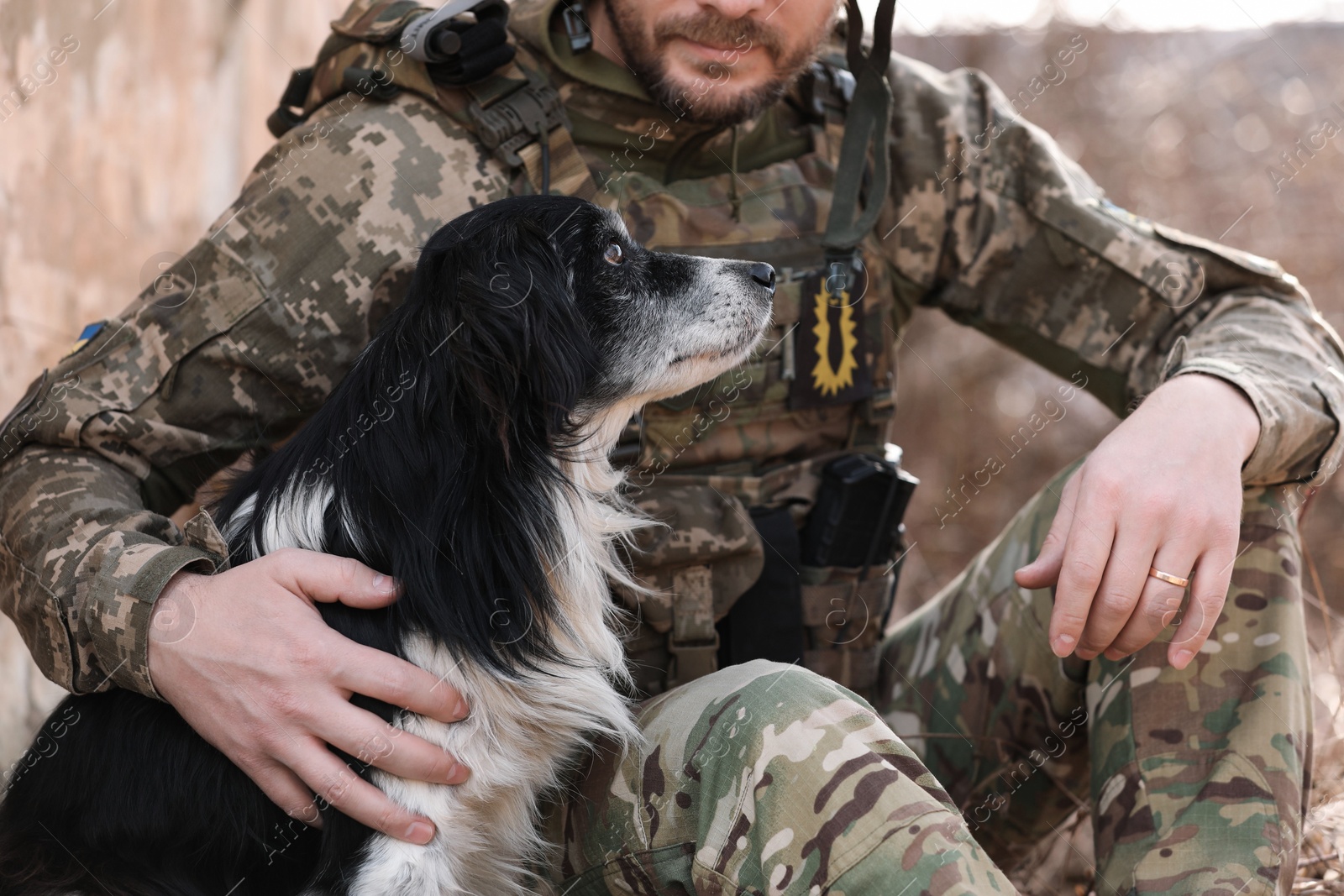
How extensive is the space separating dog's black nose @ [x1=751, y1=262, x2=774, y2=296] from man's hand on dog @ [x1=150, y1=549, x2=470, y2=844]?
1024mm

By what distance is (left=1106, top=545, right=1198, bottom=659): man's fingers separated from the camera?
2012mm

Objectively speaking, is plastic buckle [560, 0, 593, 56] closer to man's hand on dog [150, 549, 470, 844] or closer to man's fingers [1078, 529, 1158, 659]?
man's hand on dog [150, 549, 470, 844]

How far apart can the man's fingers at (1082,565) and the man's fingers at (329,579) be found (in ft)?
3.87

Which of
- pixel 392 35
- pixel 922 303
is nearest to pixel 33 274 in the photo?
pixel 392 35

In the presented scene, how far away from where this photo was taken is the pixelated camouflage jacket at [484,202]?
2031 mm

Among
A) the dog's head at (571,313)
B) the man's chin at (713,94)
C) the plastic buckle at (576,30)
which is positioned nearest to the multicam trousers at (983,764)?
the dog's head at (571,313)

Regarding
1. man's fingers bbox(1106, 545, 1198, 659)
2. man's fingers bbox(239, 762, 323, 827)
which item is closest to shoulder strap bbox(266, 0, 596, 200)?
man's fingers bbox(239, 762, 323, 827)

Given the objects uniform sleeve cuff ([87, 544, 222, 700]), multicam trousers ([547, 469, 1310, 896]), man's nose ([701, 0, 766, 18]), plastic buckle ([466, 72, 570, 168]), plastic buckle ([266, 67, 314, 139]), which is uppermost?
plastic buckle ([266, 67, 314, 139])

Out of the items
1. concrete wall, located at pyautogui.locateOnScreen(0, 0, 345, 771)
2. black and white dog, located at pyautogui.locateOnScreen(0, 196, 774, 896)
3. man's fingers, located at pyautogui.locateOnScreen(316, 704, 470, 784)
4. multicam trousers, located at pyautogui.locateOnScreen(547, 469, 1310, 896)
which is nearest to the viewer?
multicam trousers, located at pyautogui.locateOnScreen(547, 469, 1310, 896)

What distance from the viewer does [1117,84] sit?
259 inches

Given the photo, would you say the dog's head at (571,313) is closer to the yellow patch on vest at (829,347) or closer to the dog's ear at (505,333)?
the dog's ear at (505,333)

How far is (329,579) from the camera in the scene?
6.21 feet

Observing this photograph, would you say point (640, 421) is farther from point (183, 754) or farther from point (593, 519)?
point (183, 754)

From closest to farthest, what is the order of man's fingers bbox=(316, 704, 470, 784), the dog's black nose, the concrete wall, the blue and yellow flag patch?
man's fingers bbox=(316, 704, 470, 784)
the blue and yellow flag patch
the dog's black nose
the concrete wall
